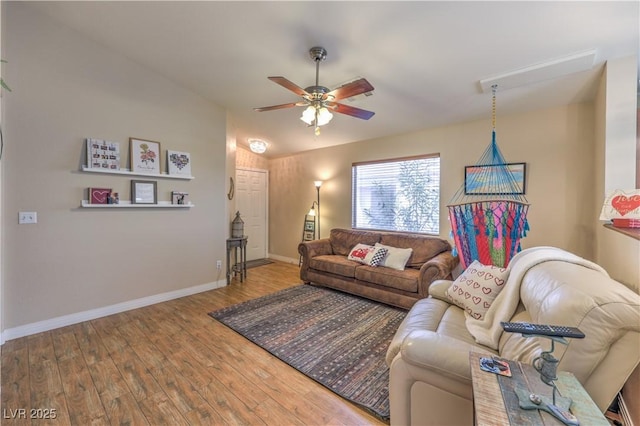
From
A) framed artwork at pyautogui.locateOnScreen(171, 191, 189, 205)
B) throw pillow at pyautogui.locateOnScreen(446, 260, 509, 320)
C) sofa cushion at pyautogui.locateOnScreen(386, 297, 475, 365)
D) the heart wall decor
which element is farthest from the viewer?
framed artwork at pyautogui.locateOnScreen(171, 191, 189, 205)

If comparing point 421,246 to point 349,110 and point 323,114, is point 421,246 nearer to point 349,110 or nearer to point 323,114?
Answer: point 349,110

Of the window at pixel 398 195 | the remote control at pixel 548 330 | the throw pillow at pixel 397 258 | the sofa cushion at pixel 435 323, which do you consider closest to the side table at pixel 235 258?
the window at pixel 398 195

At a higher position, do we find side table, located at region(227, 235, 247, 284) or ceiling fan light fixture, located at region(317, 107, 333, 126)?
ceiling fan light fixture, located at region(317, 107, 333, 126)

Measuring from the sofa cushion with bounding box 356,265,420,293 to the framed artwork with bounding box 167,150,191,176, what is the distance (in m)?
2.76

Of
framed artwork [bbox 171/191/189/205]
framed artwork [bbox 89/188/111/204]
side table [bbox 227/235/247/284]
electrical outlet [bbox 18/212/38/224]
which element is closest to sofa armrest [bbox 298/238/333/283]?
side table [bbox 227/235/247/284]

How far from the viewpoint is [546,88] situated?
Answer: 2.73m

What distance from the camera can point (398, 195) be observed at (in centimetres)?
432

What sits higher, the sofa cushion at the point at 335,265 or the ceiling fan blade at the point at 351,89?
the ceiling fan blade at the point at 351,89

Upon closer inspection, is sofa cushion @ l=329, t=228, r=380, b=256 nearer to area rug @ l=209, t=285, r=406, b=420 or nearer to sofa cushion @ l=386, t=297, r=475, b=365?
area rug @ l=209, t=285, r=406, b=420

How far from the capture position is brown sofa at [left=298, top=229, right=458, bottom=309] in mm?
3172

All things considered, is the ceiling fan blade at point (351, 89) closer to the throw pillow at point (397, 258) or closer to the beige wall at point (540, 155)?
the beige wall at point (540, 155)

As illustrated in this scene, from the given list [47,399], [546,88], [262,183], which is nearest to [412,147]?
[546,88]

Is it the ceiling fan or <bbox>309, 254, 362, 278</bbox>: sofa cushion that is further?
<bbox>309, 254, 362, 278</bbox>: sofa cushion

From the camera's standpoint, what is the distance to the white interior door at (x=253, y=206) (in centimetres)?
574
